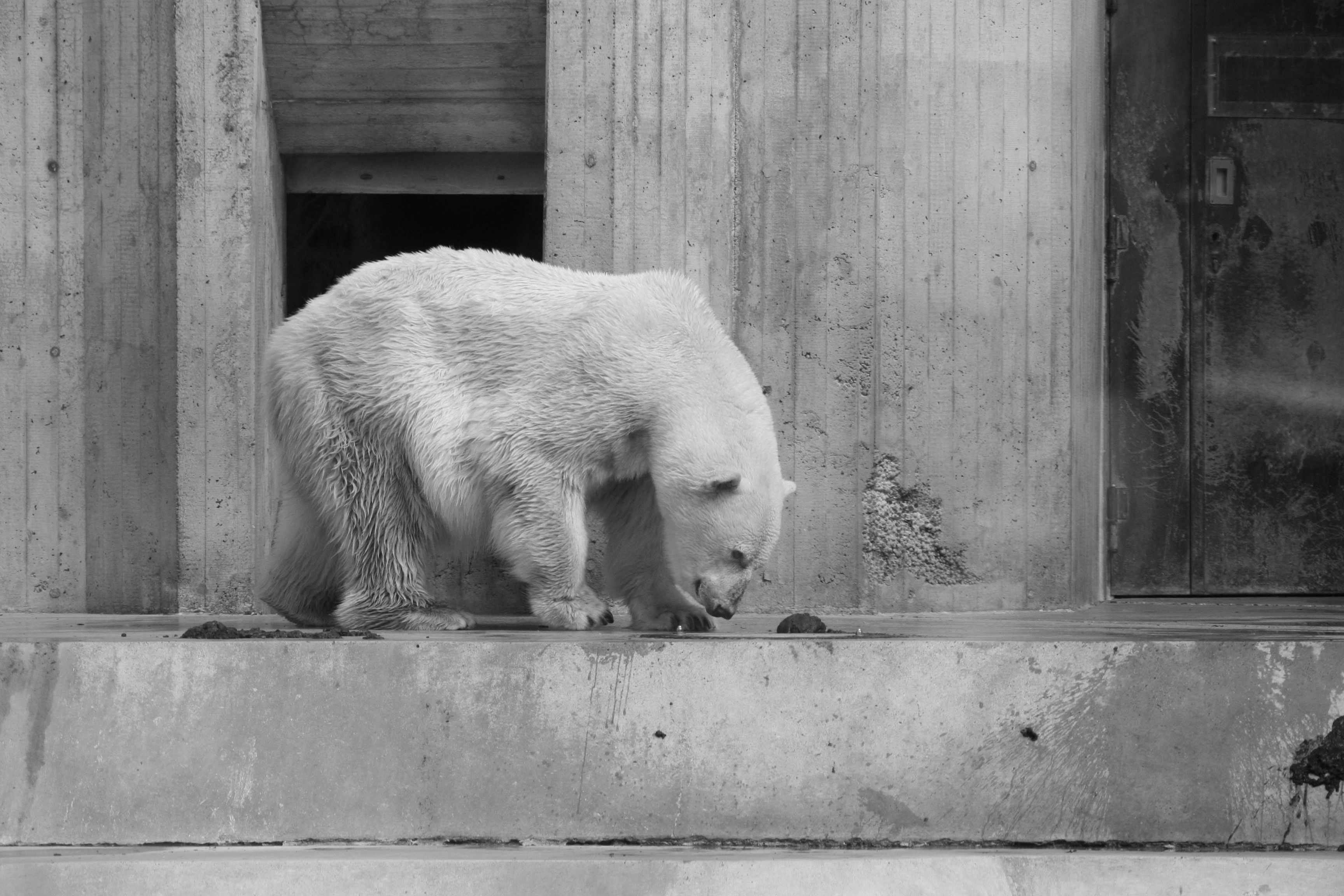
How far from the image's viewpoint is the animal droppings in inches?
180

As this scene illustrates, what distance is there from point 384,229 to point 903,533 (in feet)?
13.0

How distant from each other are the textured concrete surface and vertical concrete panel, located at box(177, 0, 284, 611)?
2.17m

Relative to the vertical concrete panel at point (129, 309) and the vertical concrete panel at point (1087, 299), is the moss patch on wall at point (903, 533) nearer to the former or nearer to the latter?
the vertical concrete panel at point (1087, 299)

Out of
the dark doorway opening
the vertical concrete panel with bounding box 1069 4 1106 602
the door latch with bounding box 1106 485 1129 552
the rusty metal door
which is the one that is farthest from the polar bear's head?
the dark doorway opening

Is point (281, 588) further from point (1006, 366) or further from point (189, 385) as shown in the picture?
point (1006, 366)

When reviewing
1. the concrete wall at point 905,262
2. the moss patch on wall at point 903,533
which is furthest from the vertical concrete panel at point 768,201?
the moss patch on wall at point 903,533

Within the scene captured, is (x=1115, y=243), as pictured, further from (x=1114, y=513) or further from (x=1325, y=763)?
(x=1325, y=763)

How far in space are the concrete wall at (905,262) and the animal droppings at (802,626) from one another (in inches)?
71.8

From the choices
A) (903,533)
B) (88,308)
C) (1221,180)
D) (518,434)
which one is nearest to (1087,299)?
(1221,180)

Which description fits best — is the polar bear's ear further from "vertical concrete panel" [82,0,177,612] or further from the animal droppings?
"vertical concrete panel" [82,0,177,612]

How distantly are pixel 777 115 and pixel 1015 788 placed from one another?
318 cm

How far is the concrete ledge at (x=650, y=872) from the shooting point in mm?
3857

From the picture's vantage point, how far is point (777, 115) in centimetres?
656

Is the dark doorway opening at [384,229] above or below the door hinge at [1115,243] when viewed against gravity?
above
